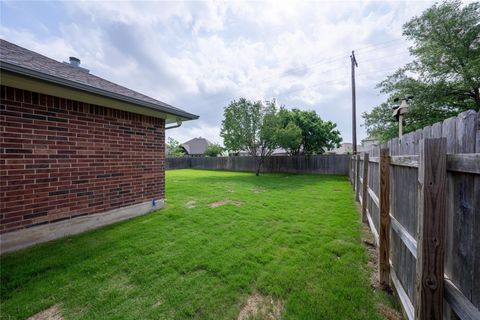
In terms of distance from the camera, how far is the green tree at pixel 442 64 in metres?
9.45

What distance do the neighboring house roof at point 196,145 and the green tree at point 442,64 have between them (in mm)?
36205

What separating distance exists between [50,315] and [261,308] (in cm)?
208

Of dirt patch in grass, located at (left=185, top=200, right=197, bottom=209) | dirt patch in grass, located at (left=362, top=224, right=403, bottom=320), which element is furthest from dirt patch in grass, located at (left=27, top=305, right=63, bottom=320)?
dirt patch in grass, located at (left=185, top=200, right=197, bottom=209)

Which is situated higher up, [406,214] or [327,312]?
[406,214]

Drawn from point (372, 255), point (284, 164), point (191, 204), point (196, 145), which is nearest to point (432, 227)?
point (372, 255)

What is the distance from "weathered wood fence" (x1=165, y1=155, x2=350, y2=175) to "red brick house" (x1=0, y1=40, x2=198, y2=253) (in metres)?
12.7

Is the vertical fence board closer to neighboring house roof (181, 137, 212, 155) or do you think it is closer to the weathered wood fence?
the weathered wood fence

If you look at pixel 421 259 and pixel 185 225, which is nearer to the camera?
pixel 421 259

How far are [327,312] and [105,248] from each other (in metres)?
3.29

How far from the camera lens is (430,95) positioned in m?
10.1

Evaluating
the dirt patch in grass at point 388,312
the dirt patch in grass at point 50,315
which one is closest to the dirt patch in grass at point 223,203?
the dirt patch in grass at point 50,315

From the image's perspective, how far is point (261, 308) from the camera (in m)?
2.03

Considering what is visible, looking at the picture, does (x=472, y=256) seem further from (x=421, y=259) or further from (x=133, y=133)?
(x=133, y=133)

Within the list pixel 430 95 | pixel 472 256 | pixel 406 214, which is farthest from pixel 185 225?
pixel 430 95
